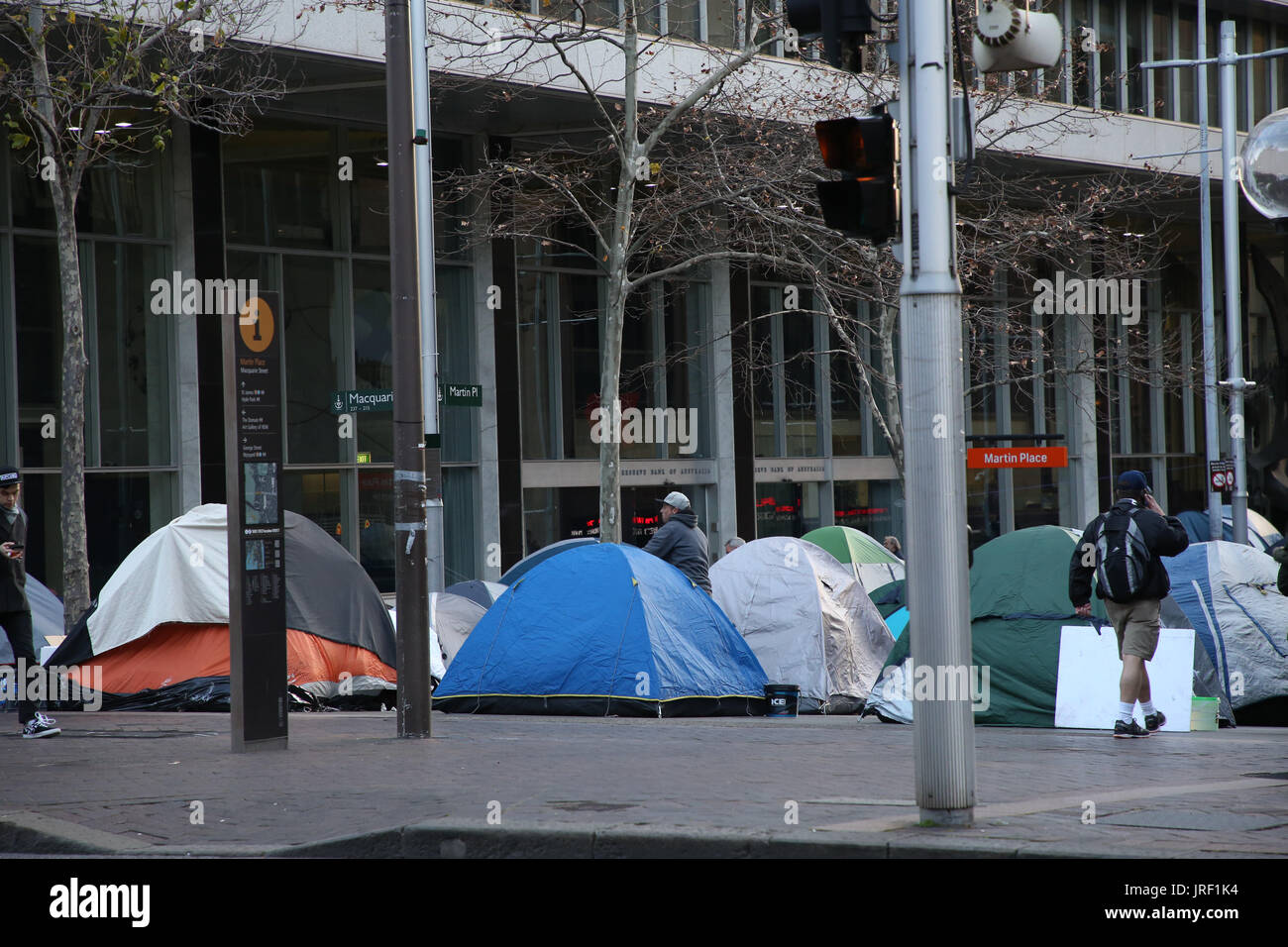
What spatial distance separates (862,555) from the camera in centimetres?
2123

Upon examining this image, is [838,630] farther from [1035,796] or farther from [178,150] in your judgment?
[178,150]

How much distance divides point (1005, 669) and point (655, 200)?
11011 mm

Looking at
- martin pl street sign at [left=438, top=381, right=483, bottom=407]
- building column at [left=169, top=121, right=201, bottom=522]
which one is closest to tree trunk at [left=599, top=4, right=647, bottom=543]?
martin pl street sign at [left=438, top=381, right=483, bottom=407]

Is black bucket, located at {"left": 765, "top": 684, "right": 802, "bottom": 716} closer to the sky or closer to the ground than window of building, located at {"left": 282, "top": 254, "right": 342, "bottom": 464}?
closer to the ground

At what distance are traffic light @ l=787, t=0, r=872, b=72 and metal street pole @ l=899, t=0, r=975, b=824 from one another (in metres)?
0.21

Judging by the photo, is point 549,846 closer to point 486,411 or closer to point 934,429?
point 934,429

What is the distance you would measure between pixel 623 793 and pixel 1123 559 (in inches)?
194

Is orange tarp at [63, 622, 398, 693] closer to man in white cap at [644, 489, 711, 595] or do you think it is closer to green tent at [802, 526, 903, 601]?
man in white cap at [644, 489, 711, 595]

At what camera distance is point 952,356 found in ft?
21.0

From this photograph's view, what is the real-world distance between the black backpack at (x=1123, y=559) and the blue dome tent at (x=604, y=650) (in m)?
4.05

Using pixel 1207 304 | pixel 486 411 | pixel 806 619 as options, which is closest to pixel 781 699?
pixel 806 619

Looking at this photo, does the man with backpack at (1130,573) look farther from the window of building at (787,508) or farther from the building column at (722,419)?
the window of building at (787,508)

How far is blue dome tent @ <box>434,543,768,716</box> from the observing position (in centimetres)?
1355
